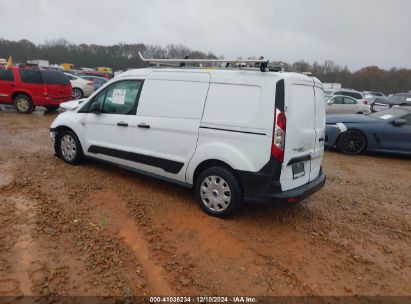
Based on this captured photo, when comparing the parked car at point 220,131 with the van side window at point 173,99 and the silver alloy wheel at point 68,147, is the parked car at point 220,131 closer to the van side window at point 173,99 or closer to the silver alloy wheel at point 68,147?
the van side window at point 173,99

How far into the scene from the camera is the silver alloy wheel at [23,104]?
470 inches

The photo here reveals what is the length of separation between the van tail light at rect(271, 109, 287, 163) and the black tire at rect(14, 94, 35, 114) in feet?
36.6

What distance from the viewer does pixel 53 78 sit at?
477 inches

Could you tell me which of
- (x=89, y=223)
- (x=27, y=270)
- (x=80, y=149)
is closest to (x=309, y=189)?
(x=89, y=223)

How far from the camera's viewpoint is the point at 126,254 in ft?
10.9

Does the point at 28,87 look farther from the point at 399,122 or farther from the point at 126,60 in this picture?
the point at 126,60

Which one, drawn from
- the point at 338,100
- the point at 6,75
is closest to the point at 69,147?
the point at 6,75

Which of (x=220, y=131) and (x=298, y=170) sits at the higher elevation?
(x=220, y=131)

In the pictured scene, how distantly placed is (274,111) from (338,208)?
85.5 inches

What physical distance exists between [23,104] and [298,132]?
11432 millimetres

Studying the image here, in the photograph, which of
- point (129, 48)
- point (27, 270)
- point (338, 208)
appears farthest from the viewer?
point (129, 48)

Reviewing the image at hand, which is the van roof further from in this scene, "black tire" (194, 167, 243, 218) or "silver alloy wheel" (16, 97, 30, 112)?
"silver alloy wheel" (16, 97, 30, 112)

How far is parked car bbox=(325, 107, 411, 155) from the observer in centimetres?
812

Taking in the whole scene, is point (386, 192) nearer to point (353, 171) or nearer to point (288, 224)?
point (353, 171)
